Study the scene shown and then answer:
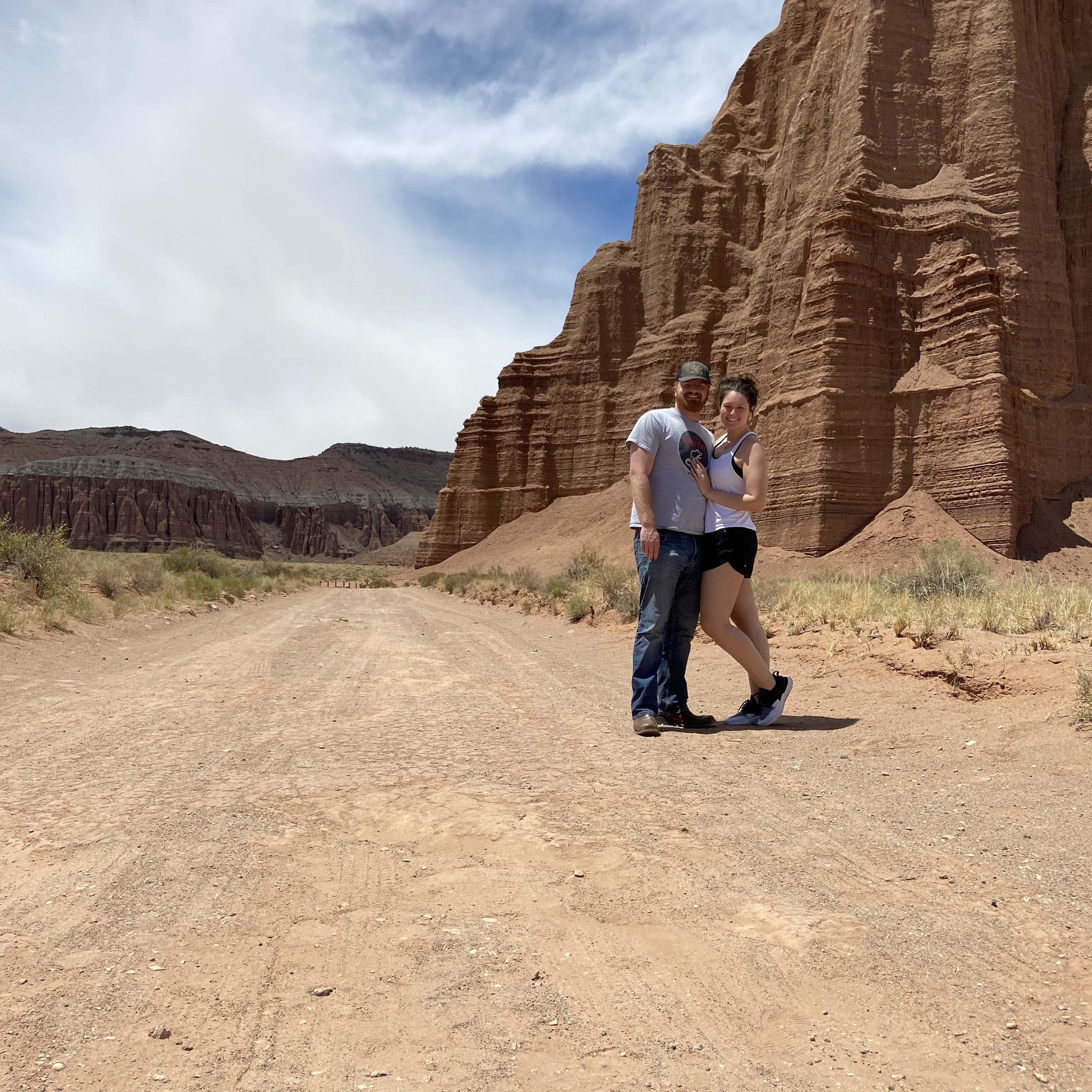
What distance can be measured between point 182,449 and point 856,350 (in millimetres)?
133757

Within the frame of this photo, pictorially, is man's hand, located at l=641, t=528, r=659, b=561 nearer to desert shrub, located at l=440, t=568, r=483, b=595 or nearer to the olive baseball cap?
the olive baseball cap

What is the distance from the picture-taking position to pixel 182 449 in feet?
461

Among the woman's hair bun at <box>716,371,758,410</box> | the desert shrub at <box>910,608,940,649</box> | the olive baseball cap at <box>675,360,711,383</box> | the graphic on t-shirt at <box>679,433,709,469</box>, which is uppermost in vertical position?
the olive baseball cap at <box>675,360,711,383</box>

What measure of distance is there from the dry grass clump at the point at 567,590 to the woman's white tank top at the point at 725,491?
5750 mm

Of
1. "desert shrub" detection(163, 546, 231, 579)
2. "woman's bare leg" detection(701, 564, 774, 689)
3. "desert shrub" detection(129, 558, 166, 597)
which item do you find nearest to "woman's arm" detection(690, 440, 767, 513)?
"woman's bare leg" detection(701, 564, 774, 689)

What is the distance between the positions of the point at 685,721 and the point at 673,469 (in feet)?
5.85

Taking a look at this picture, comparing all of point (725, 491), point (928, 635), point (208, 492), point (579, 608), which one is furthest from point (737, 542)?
point (208, 492)

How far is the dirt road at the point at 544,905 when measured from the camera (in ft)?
5.54

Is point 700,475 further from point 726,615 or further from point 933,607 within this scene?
point 933,607

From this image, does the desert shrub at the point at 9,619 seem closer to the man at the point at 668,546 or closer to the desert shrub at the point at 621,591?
the desert shrub at the point at 621,591

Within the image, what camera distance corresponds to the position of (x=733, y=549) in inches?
209

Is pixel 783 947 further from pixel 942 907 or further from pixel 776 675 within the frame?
pixel 776 675

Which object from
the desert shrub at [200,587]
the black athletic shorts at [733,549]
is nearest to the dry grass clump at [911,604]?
the black athletic shorts at [733,549]

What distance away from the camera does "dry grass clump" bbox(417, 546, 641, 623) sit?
15.2m
